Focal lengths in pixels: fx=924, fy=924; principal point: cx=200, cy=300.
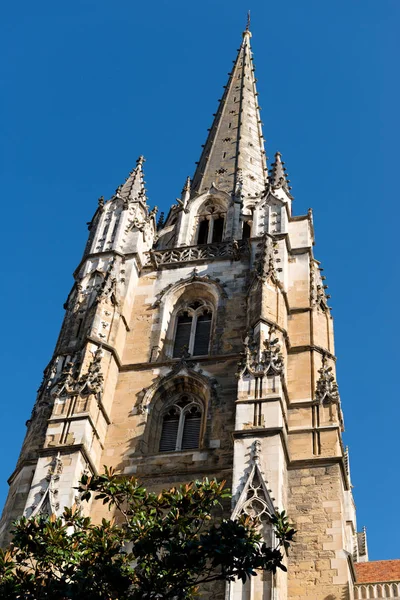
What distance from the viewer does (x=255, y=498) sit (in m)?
17.0

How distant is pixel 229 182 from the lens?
108 ft

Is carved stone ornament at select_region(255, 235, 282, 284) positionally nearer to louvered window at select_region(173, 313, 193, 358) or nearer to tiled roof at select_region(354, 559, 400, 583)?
louvered window at select_region(173, 313, 193, 358)

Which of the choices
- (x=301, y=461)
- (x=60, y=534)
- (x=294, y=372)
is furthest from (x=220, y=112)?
(x=60, y=534)

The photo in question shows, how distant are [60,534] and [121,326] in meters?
11.6

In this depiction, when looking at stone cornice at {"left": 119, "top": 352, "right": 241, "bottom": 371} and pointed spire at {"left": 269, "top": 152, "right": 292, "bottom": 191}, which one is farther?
pointed spire at {"left": 269, "top": 152, "right": 292, "bottom": 191}

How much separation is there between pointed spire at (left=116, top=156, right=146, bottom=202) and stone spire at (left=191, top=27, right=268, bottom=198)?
2.32 m

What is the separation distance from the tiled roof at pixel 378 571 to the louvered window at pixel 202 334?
6.62m


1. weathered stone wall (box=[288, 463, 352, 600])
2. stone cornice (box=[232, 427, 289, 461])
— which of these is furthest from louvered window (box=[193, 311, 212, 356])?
weathered stone wall (box=[288, 463, 352, 600])

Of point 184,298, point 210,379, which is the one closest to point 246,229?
point 184,298

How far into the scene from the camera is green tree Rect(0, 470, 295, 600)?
37.5 feet

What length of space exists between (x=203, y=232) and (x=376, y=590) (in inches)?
613

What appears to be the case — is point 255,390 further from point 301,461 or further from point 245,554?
point 245,554

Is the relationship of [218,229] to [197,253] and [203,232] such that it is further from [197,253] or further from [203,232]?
[197,253]

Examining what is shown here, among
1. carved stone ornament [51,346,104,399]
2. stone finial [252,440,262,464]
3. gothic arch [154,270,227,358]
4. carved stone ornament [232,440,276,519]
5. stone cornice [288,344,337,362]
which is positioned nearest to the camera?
carved stone ornament [232,440,276,519]
